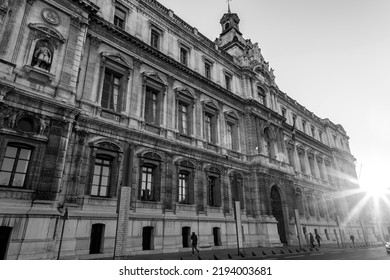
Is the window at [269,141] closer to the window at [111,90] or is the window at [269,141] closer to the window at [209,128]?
the window at [209,128]

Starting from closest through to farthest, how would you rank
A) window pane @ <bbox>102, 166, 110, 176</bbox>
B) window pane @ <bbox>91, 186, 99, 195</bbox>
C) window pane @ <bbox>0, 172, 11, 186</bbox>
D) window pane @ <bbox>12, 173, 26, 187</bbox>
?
window pane @ <bbox>0, 172, 11, 186</bbox> → window pane @ <bbox>12, 173, 26, 187</bbox> → window pane @ <bbox>91, 186, 99, 195</bbox> → window pane @ <bbox>102, 166, 110, 176</bbox>

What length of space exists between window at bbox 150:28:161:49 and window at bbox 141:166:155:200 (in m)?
10.6

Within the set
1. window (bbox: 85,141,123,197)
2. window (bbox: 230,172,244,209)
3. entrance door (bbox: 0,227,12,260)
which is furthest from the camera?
window (bbox: 230,172,244,209)

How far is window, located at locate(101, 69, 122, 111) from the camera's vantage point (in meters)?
16.5

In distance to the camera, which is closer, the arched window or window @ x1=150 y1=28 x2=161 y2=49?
the arched window

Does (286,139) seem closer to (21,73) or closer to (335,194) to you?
(335,194)

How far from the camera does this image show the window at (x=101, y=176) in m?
14.3

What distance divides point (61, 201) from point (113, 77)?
9061 mm

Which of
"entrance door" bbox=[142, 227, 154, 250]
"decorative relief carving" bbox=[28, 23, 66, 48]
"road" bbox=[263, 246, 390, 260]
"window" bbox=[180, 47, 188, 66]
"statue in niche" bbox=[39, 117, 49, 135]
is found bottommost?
"road" bbox=[263, 246, 390, 260]

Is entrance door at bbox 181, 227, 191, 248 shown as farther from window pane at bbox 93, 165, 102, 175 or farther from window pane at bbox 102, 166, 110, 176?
window pane at bbox 93, 165, 102, 175

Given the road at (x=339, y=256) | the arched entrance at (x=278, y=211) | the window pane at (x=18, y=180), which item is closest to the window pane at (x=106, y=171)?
the window pane at (x=18, y=180)

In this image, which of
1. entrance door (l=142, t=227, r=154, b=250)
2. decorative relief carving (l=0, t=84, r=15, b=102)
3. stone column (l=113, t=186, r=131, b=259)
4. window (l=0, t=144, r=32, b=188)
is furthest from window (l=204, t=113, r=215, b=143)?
decorative relief carving (l=0, t=84, r=15, b=102)

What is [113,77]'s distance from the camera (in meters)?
17.4

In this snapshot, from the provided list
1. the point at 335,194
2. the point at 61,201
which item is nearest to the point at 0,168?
the point at 61,201
